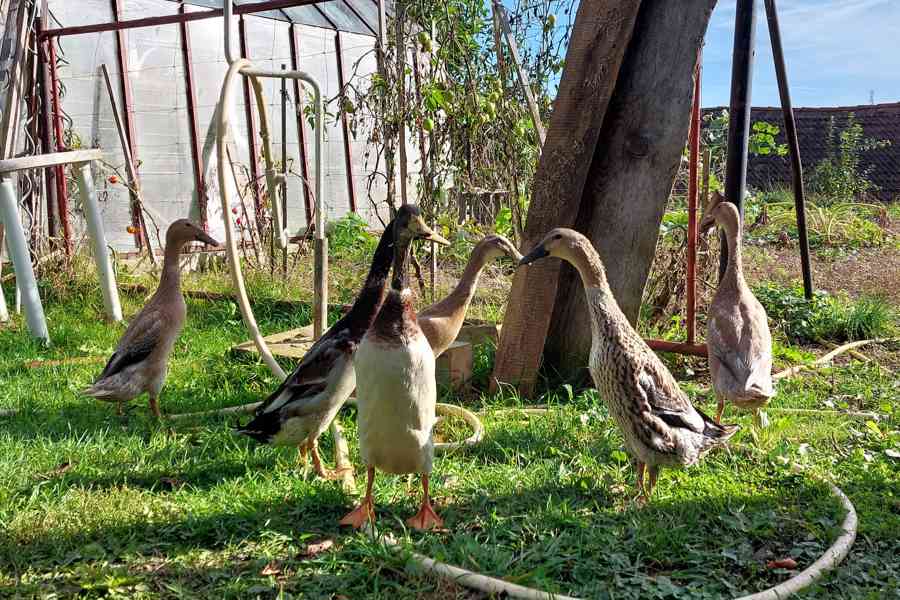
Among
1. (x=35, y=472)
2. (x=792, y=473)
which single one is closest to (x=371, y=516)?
(x=35, y=472)

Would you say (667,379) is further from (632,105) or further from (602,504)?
(632,105)

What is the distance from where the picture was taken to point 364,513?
132 inches

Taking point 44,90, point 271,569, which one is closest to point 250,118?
point 44,90

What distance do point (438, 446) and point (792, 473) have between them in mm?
1789

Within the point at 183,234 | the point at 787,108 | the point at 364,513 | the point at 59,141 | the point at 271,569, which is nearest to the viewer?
the point at 271,569

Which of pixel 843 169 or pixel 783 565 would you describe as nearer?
pixel 783 565

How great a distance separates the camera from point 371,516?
10.8 ft

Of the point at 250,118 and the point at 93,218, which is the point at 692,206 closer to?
the point at 93,218

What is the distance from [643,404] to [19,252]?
500 cm

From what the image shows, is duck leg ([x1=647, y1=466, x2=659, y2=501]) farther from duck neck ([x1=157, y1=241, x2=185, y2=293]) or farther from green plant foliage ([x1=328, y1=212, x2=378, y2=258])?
green plant foliage ([x1=328, y1=212, x2=378, y2=258])

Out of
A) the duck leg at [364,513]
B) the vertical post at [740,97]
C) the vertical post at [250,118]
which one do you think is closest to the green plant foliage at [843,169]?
the vertical post at [250,118]

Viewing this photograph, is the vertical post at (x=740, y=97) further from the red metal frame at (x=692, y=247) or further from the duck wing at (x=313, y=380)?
the duck wing at (x=313, y=380)

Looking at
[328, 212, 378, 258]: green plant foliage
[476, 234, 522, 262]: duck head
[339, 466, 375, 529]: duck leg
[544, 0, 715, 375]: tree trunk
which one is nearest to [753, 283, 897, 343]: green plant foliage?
[544, 0, 715, 375]: tree trunk

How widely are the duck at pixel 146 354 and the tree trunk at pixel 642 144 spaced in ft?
8.92
